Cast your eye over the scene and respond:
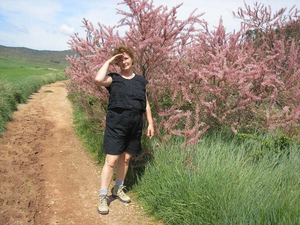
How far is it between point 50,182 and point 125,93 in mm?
2002

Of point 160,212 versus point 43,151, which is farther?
point 43,151

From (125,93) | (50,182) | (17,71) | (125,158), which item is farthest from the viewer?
(17,71)

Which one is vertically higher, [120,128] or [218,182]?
[120,128]

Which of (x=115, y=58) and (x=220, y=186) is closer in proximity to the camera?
(x=220, y=186)

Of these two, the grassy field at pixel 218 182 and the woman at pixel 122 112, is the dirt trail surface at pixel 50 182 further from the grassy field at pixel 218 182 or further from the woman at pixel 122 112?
the grassy field at pixel 218 182

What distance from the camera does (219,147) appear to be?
339 cm

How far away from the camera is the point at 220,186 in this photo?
8.65ft

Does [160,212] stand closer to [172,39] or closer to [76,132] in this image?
[172,39]

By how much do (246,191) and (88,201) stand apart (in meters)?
2.11

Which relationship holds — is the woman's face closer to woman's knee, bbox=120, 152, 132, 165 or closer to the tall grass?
woman's knee, bbox=120, 152, 132, 165

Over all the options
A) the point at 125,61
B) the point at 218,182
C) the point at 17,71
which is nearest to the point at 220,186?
the point at 218,182

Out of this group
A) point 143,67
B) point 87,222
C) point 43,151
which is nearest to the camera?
point 87,222

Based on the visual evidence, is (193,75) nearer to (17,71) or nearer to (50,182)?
(50,182)

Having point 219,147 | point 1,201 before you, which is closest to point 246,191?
point 219,147
